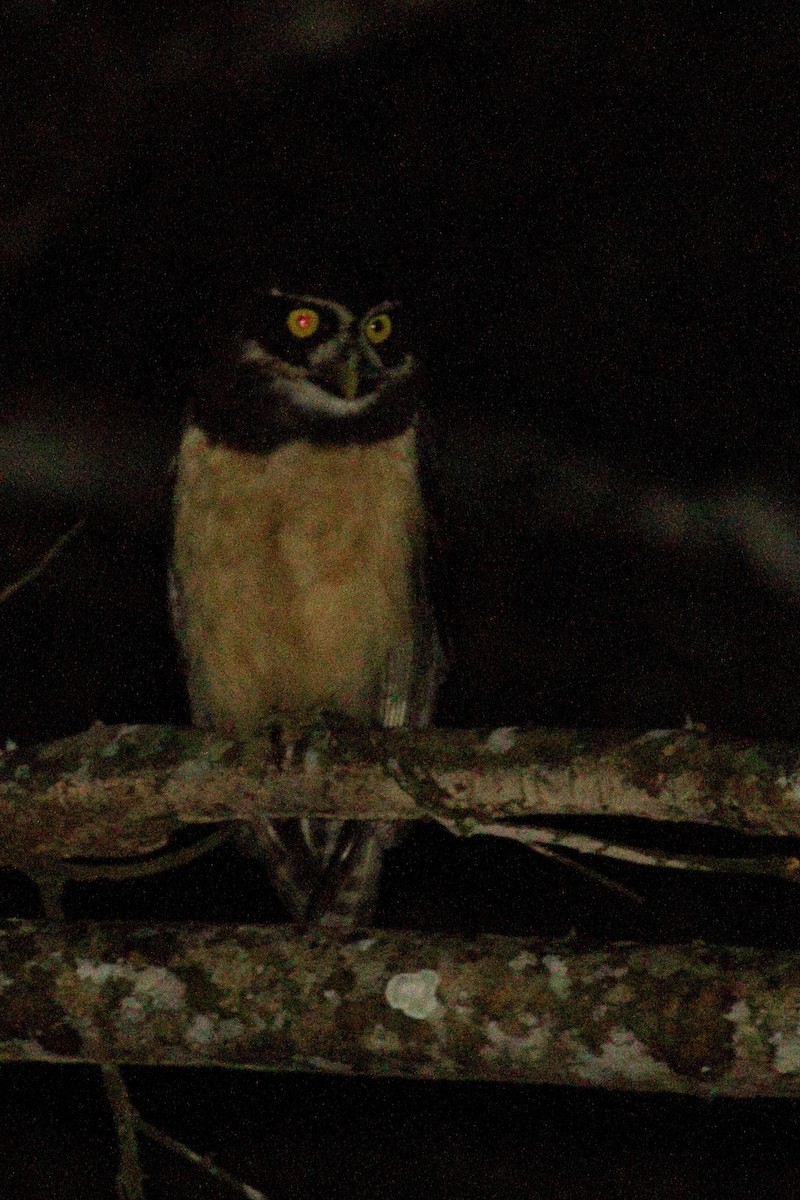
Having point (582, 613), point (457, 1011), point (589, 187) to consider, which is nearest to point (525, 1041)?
point (457, 1011)

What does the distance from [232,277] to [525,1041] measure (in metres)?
1.59

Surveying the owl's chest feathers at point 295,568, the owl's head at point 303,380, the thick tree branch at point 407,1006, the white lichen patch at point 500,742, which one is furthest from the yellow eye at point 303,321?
the thick tree branch at point 407,1006

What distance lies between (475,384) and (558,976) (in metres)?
1.49

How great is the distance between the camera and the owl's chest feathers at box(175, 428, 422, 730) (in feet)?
8.63

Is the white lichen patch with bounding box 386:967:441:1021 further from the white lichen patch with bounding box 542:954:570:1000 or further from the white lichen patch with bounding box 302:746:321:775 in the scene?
the white lichen patch with bounding box 302:746:321:775

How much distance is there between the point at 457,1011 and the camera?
72.5 inches

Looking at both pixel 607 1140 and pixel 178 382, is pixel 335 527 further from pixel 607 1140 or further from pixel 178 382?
pixel 607 1140

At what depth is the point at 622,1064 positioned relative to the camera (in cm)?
180

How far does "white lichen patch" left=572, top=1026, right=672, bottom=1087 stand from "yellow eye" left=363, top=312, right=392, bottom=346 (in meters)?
1.37

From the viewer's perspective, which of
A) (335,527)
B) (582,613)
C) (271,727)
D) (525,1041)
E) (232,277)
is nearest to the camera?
(525,1041)

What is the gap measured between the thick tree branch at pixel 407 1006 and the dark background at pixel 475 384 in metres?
0.77

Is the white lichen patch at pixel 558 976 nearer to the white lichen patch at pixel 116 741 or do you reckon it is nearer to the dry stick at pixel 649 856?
the dry stick at pixel 649 856

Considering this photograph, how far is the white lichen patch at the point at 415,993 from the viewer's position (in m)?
1.85

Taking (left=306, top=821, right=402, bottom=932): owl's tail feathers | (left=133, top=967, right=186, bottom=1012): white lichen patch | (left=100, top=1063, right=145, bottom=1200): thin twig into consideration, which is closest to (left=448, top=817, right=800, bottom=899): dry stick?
(left=133, top=967, right=186, bottom=1012): white lichen patch
